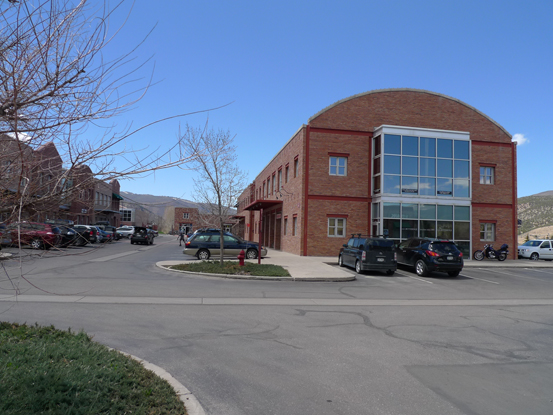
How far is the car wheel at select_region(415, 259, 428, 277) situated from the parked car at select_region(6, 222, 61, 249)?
1626cm

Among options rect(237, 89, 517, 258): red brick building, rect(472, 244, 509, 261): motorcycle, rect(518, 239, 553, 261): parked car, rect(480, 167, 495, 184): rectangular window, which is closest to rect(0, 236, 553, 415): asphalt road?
rect(237, 89, 517, 258): red brick building

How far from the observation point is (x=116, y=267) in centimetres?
1745

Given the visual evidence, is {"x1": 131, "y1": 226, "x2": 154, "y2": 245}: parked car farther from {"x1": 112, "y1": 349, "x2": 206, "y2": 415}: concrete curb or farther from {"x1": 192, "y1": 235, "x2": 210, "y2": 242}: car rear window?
{"x1": 112, "y1": 349, "x2": 206, "y2": 415}: concrete curb

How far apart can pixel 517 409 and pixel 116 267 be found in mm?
16159

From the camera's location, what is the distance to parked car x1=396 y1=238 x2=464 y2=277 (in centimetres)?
1736

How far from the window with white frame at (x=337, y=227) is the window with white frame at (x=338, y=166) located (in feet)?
9.78

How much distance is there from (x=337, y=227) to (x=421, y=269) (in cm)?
884

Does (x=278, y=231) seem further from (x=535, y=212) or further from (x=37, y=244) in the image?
(x=535, y=212)

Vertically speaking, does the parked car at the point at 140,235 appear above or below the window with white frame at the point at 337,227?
below

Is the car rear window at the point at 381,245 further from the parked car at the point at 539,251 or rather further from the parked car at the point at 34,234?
the parked car at the point at 539,251

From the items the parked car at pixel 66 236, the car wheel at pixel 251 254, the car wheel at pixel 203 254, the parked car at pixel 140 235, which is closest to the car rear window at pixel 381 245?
the car wheel at pixel 251 254

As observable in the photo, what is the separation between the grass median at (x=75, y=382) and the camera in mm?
3512

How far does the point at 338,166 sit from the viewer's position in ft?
87.3

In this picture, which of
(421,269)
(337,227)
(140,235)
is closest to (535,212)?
(337,227)
